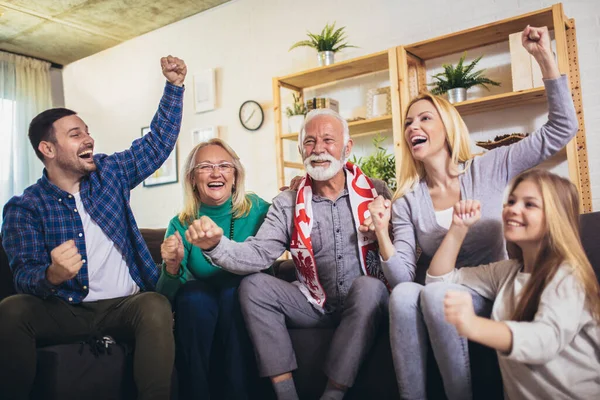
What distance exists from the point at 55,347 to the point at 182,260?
559 mm

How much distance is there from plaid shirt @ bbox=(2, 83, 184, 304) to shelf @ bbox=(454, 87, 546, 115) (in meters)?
1.81

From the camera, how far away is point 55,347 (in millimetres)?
1753

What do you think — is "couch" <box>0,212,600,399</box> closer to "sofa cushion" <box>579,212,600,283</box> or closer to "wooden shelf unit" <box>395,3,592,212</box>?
"sofa cushion" <box>579,212,600,283</box>

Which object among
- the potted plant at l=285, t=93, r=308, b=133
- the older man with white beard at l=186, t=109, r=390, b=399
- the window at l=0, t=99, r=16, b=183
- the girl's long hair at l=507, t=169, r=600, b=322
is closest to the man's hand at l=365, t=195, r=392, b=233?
the older man with white beard at l=186, t=109, r=390, b=399

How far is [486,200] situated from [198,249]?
3.64ft

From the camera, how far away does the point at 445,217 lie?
69.7 inches

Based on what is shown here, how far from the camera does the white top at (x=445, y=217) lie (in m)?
1.76

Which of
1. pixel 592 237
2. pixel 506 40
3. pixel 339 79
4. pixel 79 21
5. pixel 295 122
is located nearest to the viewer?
pixel 592 237

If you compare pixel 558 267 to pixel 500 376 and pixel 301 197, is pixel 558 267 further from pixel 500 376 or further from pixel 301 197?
pixel 301 197

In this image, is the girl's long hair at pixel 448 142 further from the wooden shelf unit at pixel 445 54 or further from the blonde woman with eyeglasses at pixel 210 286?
the wooden shelf unit at pixel 445 54

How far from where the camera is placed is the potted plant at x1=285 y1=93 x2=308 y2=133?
4012mm

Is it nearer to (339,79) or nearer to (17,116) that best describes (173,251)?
(339,79)

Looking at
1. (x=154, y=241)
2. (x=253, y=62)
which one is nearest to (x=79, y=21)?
(x=253, y=62)

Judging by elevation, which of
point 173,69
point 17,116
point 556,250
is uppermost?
point 17,116
